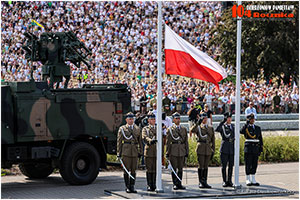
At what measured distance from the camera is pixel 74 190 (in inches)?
640

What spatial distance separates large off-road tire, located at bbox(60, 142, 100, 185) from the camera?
16.8 metres

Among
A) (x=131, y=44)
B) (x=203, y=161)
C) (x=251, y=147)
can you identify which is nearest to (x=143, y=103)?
(x=251, y=147)

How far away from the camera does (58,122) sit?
55.3 ft

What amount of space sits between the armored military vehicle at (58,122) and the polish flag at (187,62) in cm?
245

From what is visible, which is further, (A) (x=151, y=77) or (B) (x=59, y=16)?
(B) (x=59, y=16)

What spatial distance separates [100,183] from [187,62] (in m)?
3.89

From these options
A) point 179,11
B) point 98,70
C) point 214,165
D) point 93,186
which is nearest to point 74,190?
point 93,186

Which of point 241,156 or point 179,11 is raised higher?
point 179,11

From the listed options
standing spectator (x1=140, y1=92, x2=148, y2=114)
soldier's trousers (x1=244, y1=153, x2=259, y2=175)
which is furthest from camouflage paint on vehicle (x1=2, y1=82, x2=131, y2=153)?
standing spectator (x1=140, y1=92, x2=148, y2=114)

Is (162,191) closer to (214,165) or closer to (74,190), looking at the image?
(74,190)

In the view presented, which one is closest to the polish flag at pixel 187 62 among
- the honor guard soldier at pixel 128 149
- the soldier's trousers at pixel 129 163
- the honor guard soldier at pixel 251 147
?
the honor guard soldier at pixel 128 149

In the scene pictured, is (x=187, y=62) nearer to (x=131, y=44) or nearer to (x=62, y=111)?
(x=62, y=111)

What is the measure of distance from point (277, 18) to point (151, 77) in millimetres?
7816

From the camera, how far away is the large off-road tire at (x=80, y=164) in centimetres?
1681
